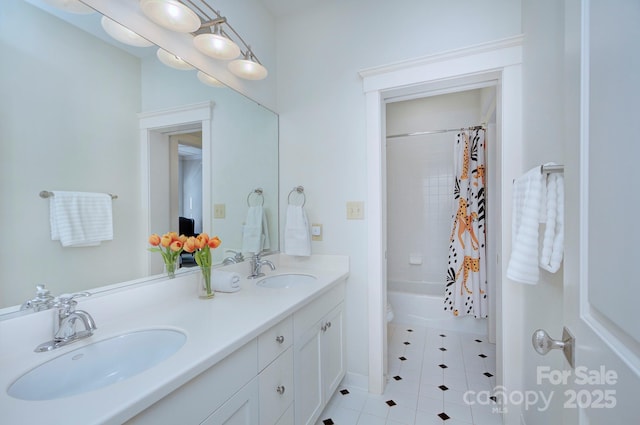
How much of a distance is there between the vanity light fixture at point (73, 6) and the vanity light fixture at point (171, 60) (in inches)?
11.0

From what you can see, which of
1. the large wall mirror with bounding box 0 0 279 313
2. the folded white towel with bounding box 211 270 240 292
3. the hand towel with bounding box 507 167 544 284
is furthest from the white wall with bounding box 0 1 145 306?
the hand towel with bounding box 507 167 544 284

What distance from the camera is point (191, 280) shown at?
1.43m

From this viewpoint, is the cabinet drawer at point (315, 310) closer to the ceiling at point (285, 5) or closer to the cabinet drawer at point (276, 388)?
the cabinet drawer at point (276, 388)

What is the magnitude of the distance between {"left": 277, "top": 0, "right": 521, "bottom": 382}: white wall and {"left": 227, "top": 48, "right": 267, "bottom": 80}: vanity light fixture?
448 mm

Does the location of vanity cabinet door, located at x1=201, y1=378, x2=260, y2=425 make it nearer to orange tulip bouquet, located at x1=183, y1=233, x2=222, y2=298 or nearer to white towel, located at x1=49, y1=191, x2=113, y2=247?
orange tulip bouquet, located at x1=183, y1=233, x2=222, y2=298

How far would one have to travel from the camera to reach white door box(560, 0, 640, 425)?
1.30 feet

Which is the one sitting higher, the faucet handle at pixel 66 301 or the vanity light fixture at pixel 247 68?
the vanity light fixture at pixel 247 68

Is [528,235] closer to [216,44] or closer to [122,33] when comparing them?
[216,44]

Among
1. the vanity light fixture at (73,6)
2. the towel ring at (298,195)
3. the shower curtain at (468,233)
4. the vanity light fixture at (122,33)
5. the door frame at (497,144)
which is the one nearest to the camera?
the vanity light fixture at (73,6)

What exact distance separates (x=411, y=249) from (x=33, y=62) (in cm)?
334

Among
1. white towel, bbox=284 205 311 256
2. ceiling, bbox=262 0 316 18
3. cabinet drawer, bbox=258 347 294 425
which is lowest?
cabinet drawer, bbox=258 347 294 425

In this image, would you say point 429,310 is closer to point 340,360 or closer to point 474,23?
point 340,360

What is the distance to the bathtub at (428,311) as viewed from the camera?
9.04 feet

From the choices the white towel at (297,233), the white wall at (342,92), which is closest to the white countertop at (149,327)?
the white towel at (297,233)
